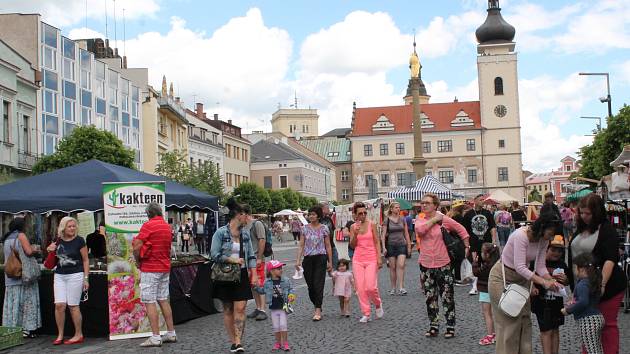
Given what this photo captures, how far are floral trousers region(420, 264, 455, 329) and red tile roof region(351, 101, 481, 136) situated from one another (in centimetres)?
10351

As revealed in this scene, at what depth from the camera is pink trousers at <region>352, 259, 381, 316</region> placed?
12.6 metres

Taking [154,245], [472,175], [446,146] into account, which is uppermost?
[446,146]

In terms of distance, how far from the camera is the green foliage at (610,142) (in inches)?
1884

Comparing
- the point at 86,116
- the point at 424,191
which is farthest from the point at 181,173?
the point at 424,191

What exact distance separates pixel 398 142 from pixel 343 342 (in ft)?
348

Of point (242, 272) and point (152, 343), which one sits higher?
point (242, 272)

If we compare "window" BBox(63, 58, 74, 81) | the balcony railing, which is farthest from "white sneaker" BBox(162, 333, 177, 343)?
"window" BBox(63, 58, 74, 81)

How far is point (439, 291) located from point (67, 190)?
6429 mm

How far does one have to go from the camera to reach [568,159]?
19325 cm

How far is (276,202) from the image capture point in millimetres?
78625

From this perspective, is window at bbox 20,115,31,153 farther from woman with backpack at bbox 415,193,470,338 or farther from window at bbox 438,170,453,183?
window at bbox 438,170,453,183

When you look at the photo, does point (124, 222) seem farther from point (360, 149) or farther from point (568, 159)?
point (568, 159)

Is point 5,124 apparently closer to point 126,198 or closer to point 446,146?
point 126,198

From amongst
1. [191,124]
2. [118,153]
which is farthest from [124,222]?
[191,124]
